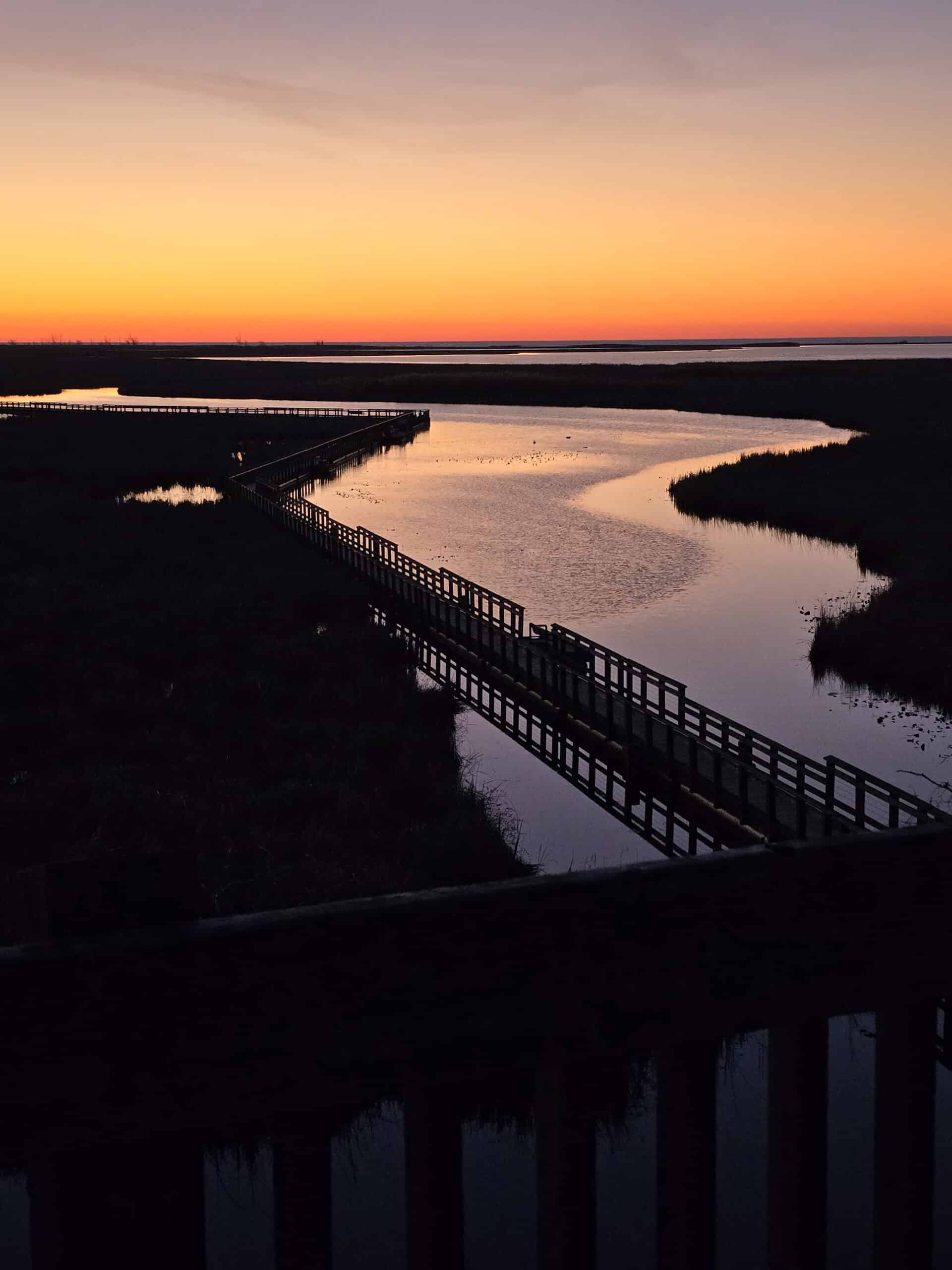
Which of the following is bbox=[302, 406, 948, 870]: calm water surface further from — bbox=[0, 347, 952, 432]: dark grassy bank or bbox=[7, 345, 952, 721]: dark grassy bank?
bbox=[0, 347, 952, 432]: dark grassy bank

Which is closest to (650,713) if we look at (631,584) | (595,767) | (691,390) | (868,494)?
(595,767)

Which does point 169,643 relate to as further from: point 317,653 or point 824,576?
point 824,576

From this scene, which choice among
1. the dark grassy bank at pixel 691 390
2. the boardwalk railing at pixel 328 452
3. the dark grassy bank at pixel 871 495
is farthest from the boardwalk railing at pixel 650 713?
the dark grassy bank at pixel 691 390

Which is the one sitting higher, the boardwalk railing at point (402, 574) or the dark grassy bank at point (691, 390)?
the dark grassy bank at point (691, 390)

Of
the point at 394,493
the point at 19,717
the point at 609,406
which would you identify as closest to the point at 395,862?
the point at 19,717

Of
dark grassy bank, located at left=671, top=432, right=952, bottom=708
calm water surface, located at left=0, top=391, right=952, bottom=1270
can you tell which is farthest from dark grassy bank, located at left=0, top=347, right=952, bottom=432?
calm water surface, located at left=0, top=391, right=952, bottom=1270

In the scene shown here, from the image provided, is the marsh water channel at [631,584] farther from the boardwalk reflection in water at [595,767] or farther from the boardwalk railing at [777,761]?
the boardwalk railing at [777,761]
